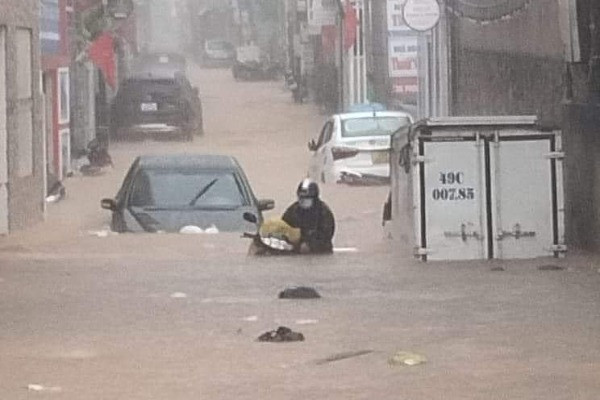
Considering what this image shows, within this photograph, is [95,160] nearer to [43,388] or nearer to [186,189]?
[186,189]

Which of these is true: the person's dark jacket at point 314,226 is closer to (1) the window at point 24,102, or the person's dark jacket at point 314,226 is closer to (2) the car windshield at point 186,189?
(2) the car windshield at point 186,189

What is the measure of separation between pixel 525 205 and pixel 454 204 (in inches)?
25.2

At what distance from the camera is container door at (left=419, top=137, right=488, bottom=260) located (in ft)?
52.3

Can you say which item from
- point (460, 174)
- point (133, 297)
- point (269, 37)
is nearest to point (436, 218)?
point (460, 174)

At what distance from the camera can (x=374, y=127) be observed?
99.0 ft

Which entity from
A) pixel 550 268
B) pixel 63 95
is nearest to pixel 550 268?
pixel 550 268

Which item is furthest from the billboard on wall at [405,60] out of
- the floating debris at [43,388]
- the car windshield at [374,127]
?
the floating debris at [43,388]

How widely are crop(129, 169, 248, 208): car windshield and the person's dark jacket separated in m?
2.66

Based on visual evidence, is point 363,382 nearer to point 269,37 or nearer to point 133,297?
point 133,297

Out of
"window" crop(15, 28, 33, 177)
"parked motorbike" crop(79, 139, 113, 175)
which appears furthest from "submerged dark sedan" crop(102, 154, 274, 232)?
"parked motorbike" crop(79, 139, 113, 175)

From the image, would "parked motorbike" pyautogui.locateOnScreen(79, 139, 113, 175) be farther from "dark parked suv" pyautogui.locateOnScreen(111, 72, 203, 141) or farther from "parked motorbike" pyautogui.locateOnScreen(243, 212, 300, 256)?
"parked motorbike" pyautogui.locateOnScreen(243, 212, 300, 256)

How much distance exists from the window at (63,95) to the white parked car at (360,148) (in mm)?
4871

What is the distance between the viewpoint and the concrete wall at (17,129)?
71.4ft

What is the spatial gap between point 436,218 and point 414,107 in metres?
23.6
